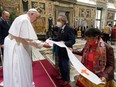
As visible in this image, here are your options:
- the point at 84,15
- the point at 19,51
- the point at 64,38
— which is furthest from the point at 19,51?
the point at 84,15

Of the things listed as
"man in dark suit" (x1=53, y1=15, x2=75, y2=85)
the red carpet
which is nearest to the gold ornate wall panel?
the red carpet

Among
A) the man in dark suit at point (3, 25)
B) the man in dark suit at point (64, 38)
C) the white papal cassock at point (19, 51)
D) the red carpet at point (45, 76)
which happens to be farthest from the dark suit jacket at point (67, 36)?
the man in dark suit at point (3, 25)

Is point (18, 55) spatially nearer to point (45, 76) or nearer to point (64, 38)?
point (64, 38)

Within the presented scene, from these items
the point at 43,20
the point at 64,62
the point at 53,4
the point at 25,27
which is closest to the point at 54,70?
the point at 64,62

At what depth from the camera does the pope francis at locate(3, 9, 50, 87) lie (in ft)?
6.88

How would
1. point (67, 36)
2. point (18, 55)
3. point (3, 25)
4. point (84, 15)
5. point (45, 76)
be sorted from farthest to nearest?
point (84, 15) → point (3, 25) → point (45, 76) → point (67, 36) → point (18, 55)

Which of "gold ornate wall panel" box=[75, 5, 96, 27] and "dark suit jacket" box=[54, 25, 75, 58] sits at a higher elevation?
"gold ornate wall panel" box=[75, 5, 96, 27]

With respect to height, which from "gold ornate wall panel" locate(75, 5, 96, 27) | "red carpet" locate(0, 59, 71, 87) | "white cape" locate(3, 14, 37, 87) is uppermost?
"gold ornate wall panel" locate(75, 5, 96, 27)

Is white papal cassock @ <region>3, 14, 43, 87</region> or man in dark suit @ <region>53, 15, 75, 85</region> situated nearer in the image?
white papal cassock @ <region>3, 14, 43, 87</region>

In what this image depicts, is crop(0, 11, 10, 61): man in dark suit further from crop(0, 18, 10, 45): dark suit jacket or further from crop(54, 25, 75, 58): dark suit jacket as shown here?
crop(54, 25, 75, 58): dark suit jacket

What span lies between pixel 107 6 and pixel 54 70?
56.5 feet

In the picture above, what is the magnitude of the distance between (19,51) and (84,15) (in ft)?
48.5

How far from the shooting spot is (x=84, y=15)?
16.0 meters

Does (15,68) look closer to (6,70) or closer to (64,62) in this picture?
(6,70)
